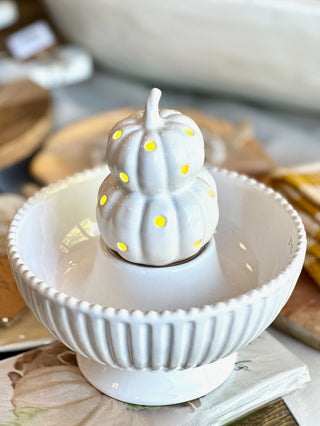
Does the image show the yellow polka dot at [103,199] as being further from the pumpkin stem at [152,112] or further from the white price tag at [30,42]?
the white price tag at [30,42]

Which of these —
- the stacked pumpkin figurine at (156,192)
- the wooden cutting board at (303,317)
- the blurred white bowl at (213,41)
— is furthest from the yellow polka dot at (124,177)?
the blurred white bowl at (213,41)

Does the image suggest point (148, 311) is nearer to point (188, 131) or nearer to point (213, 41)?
point (188, 131)

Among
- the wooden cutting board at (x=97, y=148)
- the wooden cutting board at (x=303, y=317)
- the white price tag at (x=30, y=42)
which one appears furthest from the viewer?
the white price tag at (x=30, y=42)

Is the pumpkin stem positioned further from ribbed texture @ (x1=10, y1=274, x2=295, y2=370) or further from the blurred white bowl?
the blurred white bowl

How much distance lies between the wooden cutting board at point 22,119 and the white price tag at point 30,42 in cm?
12

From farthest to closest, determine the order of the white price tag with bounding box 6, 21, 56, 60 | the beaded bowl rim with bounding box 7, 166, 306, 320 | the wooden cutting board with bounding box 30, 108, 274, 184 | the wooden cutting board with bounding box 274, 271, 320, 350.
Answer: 1. the white price tag with bounding box 6, 21, 56, 60
2. the wooden cutting board with bounding box 30, 108, 274, 184
3. the wooden cutting board with bounding box 274, 271, 320, 350
4. the beaded bowl rim with bounding box 7, 166, 306, 320

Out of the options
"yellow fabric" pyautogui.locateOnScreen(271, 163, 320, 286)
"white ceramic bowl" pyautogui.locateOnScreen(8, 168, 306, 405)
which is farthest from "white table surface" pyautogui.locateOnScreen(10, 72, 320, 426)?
"white ceramic bowl" pyautogui.locateOnScreen(8, 168, 306, 405)

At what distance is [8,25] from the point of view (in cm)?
93

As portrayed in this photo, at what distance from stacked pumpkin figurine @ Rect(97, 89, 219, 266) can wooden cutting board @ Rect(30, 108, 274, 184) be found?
0.25m

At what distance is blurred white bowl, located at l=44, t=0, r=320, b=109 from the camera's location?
626 millimetres

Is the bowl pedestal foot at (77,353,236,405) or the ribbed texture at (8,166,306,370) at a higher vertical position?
the ribbed texture at (8,166,306,370)

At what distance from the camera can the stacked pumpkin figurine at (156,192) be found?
266 millimetres

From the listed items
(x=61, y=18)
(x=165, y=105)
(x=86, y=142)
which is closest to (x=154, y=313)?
(x=86, y=142)

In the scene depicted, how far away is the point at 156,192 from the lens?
27 centimetres
